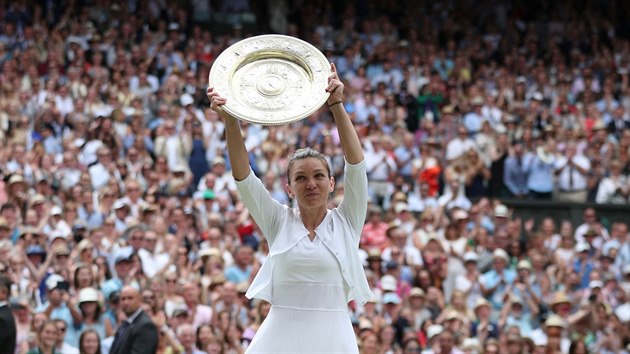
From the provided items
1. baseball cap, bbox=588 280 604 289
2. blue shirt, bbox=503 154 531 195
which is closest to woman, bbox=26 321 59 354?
baseball cap, bbox=588 280 604 289

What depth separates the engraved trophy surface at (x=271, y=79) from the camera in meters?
5.72

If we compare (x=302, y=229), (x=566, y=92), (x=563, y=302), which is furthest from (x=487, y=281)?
(x=302, y=229)

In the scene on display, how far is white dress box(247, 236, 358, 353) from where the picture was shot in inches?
223

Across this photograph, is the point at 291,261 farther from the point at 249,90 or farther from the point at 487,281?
the point at 487,281

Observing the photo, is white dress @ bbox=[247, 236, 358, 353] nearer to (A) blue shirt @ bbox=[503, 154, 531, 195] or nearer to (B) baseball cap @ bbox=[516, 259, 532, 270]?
(B) baseball cap @ bbox=[516, 259, 532, 270]

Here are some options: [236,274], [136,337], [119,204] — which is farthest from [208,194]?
[136,337]

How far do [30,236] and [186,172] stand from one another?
2976mm

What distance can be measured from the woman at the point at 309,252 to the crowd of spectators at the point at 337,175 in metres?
4.89

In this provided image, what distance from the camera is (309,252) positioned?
5.72 metres

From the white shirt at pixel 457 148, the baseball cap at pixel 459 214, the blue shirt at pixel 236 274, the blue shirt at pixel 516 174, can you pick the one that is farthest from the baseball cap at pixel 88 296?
the blue shirt at pixel 516 174

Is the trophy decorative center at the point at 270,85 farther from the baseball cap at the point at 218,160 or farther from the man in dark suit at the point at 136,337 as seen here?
the baseball cap at the point at 218,160

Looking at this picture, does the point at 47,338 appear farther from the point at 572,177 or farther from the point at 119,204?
the point at 572,177

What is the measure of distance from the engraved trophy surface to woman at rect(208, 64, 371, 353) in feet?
0.30

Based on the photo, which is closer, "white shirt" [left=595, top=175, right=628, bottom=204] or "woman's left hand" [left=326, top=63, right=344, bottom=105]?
"woman's left hand" [left=326, top=63, right=344, bottom=105]
